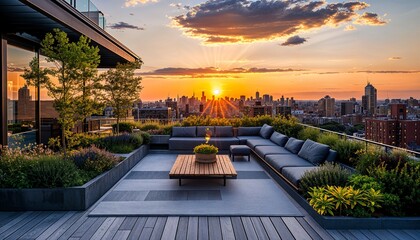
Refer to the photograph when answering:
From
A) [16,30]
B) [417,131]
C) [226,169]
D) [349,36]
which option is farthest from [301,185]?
[349,36]

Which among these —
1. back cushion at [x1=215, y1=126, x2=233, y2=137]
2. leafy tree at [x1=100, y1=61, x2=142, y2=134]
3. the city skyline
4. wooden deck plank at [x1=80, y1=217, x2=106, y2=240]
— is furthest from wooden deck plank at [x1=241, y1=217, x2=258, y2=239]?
the city skyline

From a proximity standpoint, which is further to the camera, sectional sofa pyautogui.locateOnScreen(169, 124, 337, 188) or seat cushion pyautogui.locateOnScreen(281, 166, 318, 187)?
sectional sofa pyautogui.locateOnScreen(169, 124, 337, 188)

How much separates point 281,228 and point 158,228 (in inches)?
62.9

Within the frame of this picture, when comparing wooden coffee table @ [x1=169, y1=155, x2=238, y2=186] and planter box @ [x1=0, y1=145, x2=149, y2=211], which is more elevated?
wooden coffee table @ [x1=169, y1=155, x2=238, y2=186]

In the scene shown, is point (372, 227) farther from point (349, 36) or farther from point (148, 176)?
point (349, 36)

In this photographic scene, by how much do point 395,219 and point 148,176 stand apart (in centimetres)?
490

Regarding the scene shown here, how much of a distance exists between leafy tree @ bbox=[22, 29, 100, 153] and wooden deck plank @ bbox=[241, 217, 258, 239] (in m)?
4.09

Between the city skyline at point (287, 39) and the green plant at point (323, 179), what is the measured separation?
6914mm

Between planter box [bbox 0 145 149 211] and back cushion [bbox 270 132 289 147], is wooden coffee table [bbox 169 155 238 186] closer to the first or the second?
planter box [bbox 0 145 149 211]

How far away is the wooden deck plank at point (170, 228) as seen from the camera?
3802mm

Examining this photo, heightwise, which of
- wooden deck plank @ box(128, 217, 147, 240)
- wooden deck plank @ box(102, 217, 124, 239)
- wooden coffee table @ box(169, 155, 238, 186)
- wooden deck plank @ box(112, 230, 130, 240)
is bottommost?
wooden deck plank @ box(102, 217, 124, 239)

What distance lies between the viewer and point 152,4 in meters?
11.6

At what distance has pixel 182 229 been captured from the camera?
13.1ft

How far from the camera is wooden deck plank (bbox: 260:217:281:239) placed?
12.5 feet
